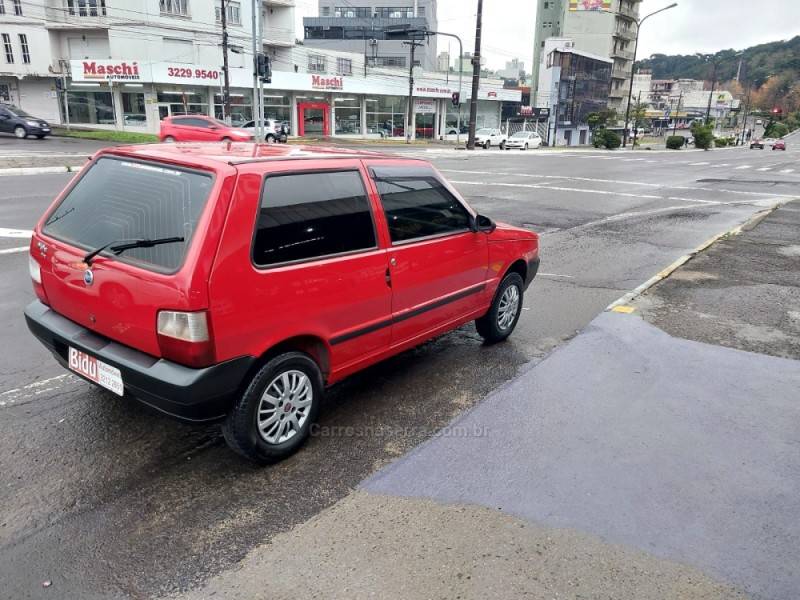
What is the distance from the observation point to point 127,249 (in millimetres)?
3355

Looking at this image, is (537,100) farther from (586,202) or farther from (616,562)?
(616,562)

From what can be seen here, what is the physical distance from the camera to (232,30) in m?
47.3

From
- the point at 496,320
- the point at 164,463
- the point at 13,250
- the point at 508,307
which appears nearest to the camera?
the point at 164,463

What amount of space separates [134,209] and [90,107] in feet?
145

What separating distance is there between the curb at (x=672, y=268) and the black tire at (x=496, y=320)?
5.15 feet

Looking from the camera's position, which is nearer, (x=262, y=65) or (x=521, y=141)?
(x=262, y=65)

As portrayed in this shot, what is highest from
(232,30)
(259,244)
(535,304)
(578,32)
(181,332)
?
(578,32)

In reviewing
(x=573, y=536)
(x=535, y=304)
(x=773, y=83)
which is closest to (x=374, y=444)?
(x=573, y=536)

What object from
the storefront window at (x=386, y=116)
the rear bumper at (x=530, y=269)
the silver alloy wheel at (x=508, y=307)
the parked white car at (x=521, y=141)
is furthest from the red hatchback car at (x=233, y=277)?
the storefront window at (x=386, y=116)

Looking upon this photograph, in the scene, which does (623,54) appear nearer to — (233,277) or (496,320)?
(496,320)

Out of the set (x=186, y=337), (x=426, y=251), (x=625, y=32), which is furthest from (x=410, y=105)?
(x=625, y=32)

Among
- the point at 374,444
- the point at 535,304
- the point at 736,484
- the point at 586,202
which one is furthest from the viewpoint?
the point at 586,202

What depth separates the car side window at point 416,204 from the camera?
424 centimetres

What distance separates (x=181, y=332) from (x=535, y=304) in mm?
4708
